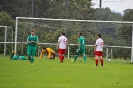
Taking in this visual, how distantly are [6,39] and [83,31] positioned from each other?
22.5 ft

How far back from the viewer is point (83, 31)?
37.6 m

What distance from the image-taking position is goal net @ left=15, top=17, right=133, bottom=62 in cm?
3572

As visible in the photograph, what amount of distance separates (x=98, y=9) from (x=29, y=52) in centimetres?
1495

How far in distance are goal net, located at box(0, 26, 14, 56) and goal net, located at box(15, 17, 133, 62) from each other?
74.9 inches

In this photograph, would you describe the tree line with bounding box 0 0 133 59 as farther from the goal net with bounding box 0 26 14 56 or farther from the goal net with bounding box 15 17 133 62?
the goal net with bounding box 0 26 14 56

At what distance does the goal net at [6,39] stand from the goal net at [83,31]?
1903 mm

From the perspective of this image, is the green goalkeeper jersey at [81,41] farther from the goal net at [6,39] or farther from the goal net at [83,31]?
the goal net at [6,39]

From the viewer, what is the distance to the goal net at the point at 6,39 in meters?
38.9

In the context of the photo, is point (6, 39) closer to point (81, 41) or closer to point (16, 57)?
point (16, 57)

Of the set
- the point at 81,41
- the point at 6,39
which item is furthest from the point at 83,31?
the point at 6,39

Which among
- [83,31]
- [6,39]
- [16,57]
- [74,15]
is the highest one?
[74,15]

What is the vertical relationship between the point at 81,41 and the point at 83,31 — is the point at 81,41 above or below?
below

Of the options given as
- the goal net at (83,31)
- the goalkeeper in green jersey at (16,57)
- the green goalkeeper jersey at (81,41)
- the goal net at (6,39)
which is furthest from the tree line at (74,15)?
the green goalkeeper jersey at (81,41)

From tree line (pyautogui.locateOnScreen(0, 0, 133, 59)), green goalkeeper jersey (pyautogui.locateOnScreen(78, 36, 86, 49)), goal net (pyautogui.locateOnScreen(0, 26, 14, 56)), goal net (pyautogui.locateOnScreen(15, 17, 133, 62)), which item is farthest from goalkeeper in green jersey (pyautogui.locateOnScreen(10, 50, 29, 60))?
green goalkeeper jersey (pyautogui.locateOnScreen(78, 36, 86, 49))
